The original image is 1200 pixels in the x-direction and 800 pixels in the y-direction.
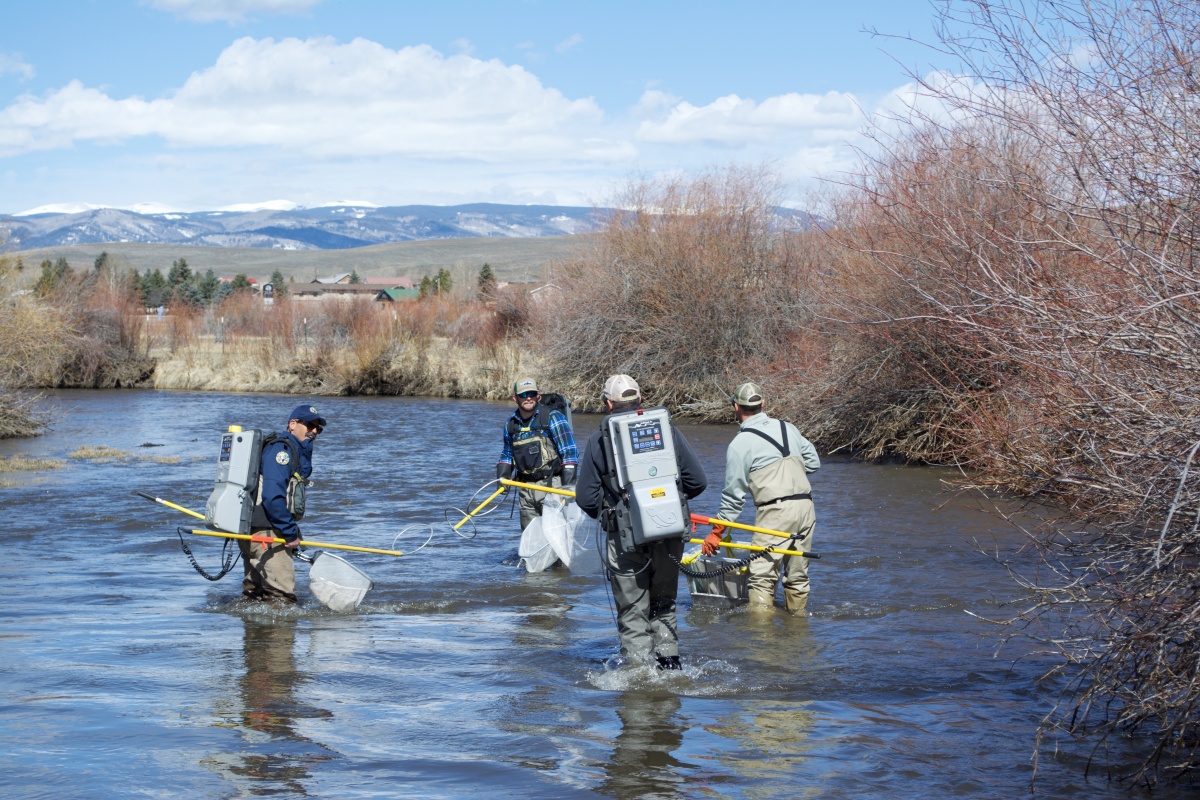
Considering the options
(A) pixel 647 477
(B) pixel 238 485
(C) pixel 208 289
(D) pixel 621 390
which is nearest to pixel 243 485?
(B) pixel 238 485

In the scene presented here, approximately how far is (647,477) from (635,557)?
21.3 inches

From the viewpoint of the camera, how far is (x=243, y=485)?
9.24 m

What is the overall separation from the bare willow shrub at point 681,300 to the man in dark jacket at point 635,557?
22444mm

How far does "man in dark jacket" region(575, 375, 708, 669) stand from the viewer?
731 centimetres

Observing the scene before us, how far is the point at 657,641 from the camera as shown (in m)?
7.64

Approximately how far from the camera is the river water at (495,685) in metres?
6.11

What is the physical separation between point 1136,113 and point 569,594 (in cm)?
657

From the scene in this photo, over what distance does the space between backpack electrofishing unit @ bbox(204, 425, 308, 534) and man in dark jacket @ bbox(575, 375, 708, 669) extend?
2908 mm

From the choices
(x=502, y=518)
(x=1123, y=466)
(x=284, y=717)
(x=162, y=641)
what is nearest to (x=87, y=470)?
(x=502, y=518)

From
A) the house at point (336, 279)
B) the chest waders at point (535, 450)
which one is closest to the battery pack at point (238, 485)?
the chest waders at point (535, 450)

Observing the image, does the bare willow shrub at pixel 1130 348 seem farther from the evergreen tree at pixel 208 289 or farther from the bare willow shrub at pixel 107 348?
the evergreen tree at pixel 208 289

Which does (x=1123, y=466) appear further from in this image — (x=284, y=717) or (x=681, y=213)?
(x=681, y=213)

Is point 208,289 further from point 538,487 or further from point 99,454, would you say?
point 538,487

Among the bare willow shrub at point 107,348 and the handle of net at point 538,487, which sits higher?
the bare willow shrub at point 107,348
